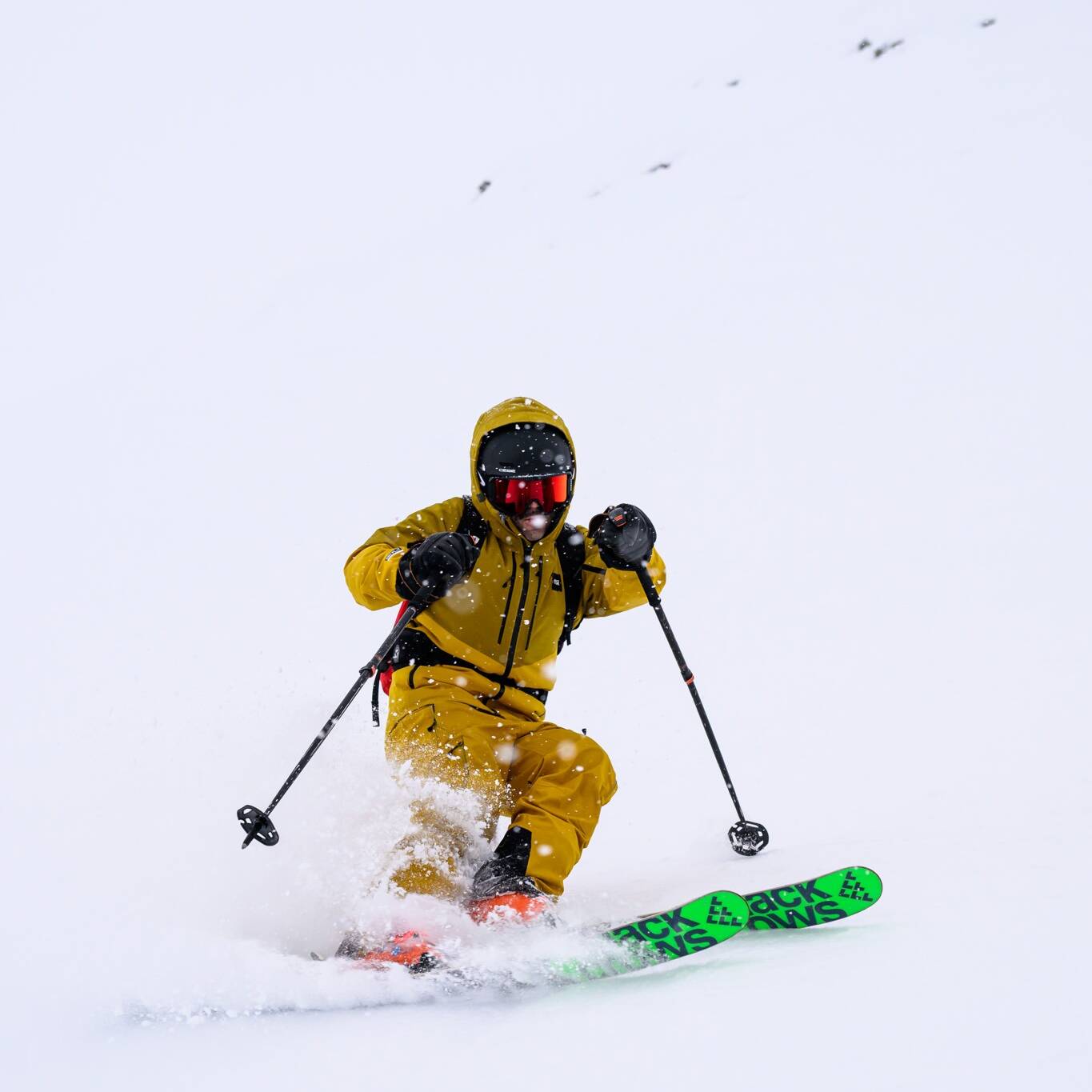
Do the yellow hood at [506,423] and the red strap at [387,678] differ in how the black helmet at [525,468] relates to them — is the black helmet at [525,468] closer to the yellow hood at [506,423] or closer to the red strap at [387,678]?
the yellow hood at [506,423]

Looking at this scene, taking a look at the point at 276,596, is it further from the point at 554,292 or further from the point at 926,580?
the point at 554,292

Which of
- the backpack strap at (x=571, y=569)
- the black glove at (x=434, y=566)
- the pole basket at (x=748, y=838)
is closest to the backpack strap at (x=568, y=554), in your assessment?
the backpack strap at (x=571, y=569)

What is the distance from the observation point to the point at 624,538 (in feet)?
13.1

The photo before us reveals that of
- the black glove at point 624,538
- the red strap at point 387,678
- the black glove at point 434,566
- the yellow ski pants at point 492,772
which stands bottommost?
the yellow ski pants at point 492,772

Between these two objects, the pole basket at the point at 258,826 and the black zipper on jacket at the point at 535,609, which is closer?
the pole basket at the point at 258,826

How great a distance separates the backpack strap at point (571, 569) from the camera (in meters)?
4.34

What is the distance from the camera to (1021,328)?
12945 millimetres

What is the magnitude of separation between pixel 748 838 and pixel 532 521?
162 centimetres

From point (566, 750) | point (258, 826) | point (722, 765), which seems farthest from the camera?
point (722, 765)

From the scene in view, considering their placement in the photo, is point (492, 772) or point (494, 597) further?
point (494, 597)

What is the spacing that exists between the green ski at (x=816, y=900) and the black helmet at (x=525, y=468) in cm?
173

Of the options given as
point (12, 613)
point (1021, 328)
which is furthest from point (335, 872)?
point (1021, 328)

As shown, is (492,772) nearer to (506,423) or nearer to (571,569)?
(571,569)

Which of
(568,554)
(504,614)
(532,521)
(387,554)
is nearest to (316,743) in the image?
(387,554)
